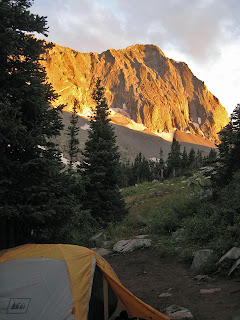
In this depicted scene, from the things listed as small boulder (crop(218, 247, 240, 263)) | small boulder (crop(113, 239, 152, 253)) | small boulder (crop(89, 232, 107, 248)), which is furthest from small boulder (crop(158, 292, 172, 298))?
small boulder (crop(89, 232, 107, 248))

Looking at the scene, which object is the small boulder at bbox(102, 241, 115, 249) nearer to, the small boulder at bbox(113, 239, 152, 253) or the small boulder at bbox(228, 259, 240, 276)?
the small boulder at bbox(113, 239, 152, 253)

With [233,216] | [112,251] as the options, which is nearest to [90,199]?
[112,251]

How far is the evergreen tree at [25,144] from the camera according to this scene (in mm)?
6930

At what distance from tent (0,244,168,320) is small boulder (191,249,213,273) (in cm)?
347

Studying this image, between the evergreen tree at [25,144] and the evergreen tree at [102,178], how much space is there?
8.31m

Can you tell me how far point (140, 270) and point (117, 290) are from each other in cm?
378

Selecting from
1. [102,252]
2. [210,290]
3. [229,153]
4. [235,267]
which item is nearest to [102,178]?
[102,252]

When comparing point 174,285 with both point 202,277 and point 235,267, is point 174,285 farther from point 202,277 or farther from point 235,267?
point 235,267

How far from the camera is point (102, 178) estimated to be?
17.1 meters

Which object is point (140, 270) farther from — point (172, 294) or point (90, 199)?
point (90, 199)

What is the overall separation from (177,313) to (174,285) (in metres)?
2.05

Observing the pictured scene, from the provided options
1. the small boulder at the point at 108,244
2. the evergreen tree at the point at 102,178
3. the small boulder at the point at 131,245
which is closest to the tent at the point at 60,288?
the small boulder at the point at 131,245

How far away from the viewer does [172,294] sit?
7160mm

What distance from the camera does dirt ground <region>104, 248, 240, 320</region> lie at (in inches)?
235
